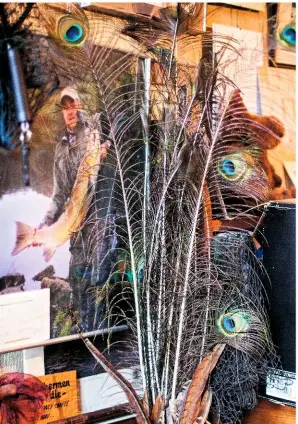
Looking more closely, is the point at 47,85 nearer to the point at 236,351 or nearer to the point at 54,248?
the point at 54,248

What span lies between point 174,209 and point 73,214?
12.1 inches

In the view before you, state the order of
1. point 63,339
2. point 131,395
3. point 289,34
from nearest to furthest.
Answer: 1. point 131,395
2. point 63,339
3. point 289,34

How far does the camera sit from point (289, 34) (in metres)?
1.79

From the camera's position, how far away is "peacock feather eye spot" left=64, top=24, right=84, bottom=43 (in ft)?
5.21

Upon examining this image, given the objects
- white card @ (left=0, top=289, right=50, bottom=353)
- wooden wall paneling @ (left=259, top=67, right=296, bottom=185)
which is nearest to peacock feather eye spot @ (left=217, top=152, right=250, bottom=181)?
wooden wall paneling @ (left=259, top=67, right=296, bottom=185)

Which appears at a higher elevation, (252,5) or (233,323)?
(252,5)

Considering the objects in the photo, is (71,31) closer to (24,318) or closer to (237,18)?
(237,18)

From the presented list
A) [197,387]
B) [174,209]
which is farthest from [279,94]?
[197,387]

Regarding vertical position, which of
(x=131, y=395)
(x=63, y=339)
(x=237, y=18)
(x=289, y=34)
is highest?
(x=237, y=18)

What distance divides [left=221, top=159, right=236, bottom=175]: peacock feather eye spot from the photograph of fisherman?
0.37 metres

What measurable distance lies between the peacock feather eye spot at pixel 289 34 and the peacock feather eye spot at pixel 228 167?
427mm

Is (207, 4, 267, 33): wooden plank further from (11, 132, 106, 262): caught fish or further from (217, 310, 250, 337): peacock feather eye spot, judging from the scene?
(217, 310, 250, 337): peacock feather eye spot

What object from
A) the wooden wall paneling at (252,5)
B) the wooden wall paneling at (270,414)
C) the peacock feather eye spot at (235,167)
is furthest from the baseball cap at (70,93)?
the wooden wall paneling at (270,414)

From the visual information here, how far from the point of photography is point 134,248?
1672 mm
